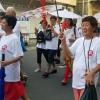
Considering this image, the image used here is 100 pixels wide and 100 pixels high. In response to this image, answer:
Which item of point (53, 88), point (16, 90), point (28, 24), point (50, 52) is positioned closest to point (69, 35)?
point (50, 52)

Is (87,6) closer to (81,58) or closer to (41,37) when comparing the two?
(41,37)

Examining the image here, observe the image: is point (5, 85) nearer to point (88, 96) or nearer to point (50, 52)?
point (88, 96)

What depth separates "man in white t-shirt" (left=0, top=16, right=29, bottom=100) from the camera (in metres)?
5.92

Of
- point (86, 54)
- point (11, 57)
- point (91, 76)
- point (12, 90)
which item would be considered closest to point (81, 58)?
point (86, 54)

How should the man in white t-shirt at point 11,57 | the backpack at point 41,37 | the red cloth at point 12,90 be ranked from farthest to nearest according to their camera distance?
the backpack at point 41,37 → the red cloth at point 12,90 → the man in white t-shirt at point 11,57

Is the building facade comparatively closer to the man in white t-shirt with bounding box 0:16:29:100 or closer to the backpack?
the backpack

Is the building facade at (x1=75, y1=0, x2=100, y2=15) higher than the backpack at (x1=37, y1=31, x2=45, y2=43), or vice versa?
the building facade at (x1=75, y1=0, x2=100, y2=15)

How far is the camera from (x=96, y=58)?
16.8ft

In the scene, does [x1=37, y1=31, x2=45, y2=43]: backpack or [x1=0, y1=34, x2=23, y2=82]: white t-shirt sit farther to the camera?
[x1=37, y1=31, x2=45, y2=43]: backpack

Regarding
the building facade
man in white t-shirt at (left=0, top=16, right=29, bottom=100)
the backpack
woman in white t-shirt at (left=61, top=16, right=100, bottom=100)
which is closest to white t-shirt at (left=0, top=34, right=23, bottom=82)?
man in white t-shirt at (left=0, top=16, right=29, bottom=100)

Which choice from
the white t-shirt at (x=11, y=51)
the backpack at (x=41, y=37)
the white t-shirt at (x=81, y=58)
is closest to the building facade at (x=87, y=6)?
the backpack at (x=41, y=37)

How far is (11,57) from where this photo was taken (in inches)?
234

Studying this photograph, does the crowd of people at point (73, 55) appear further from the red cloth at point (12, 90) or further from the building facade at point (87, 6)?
the building facade at point (87, 6)

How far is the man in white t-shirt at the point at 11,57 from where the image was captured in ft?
19.4
